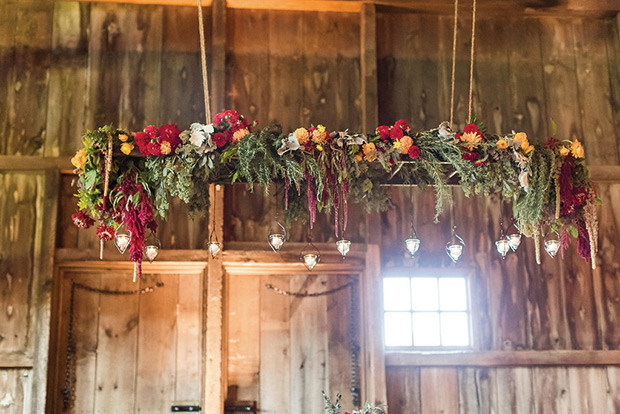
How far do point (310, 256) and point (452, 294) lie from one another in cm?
183

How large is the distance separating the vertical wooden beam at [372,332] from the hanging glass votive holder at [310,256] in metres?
0.47

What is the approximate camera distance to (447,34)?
6.56m

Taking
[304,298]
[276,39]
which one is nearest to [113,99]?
[276,39]

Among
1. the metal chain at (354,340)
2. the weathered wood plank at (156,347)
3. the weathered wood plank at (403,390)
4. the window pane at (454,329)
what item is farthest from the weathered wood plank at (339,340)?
the weathered wood plank at (156,347)

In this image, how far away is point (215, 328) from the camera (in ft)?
18.6

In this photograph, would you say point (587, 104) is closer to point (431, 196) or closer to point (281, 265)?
point (431, 196)

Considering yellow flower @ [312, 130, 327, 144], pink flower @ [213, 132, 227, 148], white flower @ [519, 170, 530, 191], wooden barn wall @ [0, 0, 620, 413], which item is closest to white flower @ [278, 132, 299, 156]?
yellow flower @ [312, 130, 327, 144]

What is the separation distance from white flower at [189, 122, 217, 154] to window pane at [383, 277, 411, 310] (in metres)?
2.42

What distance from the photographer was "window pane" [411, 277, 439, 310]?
6.06 meters

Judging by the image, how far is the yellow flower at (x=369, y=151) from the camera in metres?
4.26

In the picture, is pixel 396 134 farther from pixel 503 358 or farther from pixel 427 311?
pixel 503 358

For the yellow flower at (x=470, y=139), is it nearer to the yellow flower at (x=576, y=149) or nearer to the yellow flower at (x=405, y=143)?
the yellow flower at (x=405, y=143)

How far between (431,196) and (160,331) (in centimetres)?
255

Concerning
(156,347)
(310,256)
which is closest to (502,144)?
(310,256)
